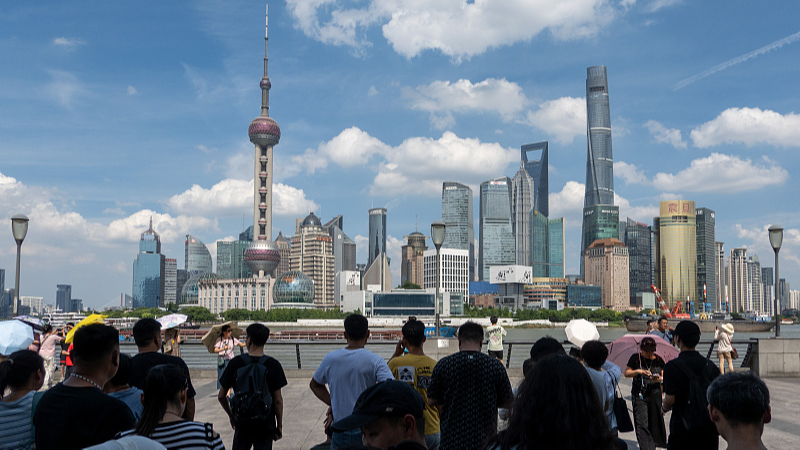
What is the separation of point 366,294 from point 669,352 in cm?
13758

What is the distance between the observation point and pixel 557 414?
8.45 ft

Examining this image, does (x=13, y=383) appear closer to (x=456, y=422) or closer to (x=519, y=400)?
(x=456, y=422)

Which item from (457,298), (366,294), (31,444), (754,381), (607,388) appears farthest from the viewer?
(457,298)

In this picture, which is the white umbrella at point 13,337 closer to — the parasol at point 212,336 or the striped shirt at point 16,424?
the parasol at point 212,336

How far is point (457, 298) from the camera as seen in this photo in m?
A: 154

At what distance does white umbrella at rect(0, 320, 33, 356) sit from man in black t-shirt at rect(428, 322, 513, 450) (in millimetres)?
6866

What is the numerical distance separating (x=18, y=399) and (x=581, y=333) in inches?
275

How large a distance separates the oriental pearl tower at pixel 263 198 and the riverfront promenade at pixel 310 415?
151m

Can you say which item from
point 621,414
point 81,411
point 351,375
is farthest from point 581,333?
point 81,411

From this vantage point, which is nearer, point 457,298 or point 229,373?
point 229,373

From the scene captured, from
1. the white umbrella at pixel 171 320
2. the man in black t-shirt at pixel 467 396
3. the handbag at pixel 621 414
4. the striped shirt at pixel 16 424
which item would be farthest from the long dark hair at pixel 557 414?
the white umbrella at pixel 171 320

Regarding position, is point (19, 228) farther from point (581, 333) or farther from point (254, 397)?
point (581, 333)

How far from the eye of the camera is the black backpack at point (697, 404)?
18.4ft

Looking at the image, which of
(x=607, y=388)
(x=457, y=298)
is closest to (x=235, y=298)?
(x=457, y=298)
